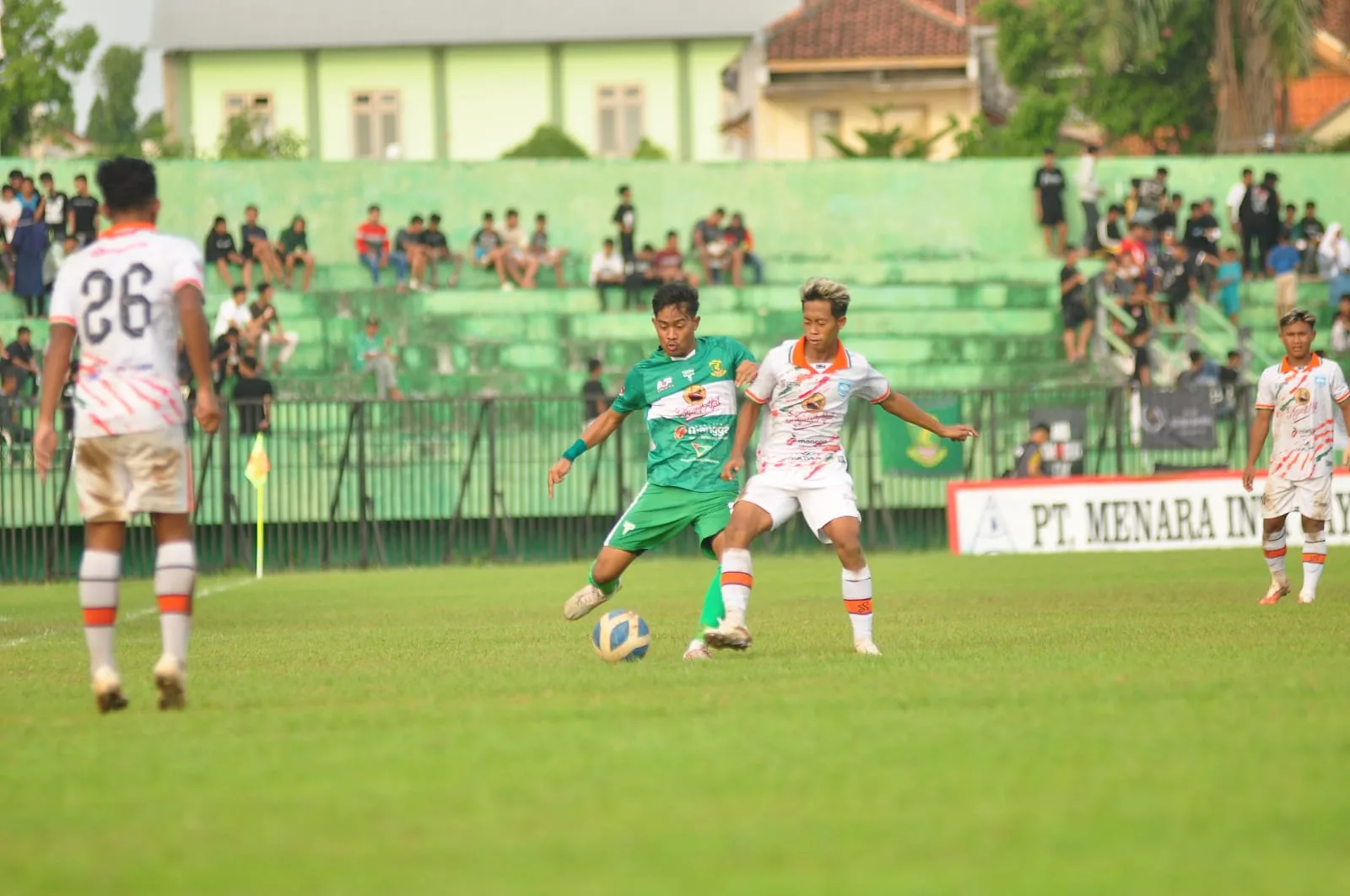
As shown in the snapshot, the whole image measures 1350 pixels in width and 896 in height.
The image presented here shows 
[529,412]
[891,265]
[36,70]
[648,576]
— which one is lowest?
[648,576]

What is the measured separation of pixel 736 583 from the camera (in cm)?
1061

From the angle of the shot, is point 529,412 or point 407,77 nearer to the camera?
point 529,412

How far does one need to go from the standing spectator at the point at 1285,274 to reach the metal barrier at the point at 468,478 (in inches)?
262

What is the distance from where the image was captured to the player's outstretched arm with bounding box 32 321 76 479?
8.55 metres

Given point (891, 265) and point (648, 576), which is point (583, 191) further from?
point (648, 576)

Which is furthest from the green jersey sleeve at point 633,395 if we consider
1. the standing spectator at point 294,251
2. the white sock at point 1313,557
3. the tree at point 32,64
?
the tree at point 32,64

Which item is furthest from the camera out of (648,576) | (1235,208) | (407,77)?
(407,77)

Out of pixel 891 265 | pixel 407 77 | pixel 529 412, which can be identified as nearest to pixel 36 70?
pixel 407 77

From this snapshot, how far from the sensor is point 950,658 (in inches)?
408

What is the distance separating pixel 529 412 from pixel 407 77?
140 feet

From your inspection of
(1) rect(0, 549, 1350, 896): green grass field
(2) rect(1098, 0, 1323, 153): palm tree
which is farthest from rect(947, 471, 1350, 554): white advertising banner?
(2) rect(1098, 0, 1323, 153): palm tree

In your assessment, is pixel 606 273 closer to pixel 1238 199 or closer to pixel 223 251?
pixel 223 251

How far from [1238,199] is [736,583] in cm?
2627

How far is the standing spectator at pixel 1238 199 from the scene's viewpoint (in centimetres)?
3428
